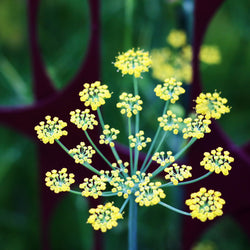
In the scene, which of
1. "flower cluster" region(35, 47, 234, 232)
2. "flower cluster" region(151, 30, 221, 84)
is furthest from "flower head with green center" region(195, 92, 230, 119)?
"flower cluster" region(151, 30, 221, 84)

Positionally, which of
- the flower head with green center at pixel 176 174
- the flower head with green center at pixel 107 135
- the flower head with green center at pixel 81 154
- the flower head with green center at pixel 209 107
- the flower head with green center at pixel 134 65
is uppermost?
the flower head with green center at pixel 134 65

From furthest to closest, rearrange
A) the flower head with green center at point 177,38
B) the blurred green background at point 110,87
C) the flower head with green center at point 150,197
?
the blurred green background at point 110,87 < the flower head with green center at point 177,38 < the flower head with green center at point 150,197

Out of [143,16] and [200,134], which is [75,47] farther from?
[200,134]

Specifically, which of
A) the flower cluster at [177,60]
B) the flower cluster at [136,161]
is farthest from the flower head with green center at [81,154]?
the flower cluster at [177,60]

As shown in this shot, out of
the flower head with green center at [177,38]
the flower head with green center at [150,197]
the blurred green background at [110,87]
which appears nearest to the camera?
the flower head with green center at [150,197]

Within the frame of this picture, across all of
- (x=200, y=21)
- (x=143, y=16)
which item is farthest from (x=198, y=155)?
(x=143, y=16)

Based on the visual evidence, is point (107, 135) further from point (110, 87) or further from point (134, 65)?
point (110, 87)

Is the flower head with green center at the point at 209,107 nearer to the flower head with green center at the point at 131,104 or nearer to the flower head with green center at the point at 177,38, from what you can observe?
the flower head with green center at the point at 131,104

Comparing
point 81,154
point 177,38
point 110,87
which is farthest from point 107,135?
point 110,87

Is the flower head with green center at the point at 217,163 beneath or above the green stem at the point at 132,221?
above
